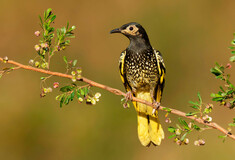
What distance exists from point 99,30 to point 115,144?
9.19ft

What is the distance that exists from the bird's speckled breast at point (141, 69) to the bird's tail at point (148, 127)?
26 centimetres

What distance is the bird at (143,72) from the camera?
4.38 m

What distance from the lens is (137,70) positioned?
14.3 feet

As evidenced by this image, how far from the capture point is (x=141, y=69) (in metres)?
4.36

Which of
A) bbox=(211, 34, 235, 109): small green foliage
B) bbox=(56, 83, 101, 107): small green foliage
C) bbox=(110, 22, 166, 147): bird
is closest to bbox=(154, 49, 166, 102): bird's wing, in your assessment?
bbox=(110, 22, 166, 147): bird

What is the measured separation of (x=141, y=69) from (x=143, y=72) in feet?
0.13

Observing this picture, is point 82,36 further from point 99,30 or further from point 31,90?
point 31,90

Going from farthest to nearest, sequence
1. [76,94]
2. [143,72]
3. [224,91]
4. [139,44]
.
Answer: [139,44] < [143,72] < [76,94] < [224,91]

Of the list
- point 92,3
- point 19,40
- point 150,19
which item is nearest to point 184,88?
point 150,19

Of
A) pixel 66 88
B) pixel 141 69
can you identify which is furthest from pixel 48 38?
pixel 141 69

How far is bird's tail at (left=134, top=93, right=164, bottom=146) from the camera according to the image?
14.5 feet

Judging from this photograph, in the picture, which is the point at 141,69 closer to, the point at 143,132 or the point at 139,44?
the point at 139,44

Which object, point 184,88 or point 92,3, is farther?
point 92,3

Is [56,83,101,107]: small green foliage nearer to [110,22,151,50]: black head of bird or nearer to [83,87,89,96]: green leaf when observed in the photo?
[83,87,89,96]: green leaf
